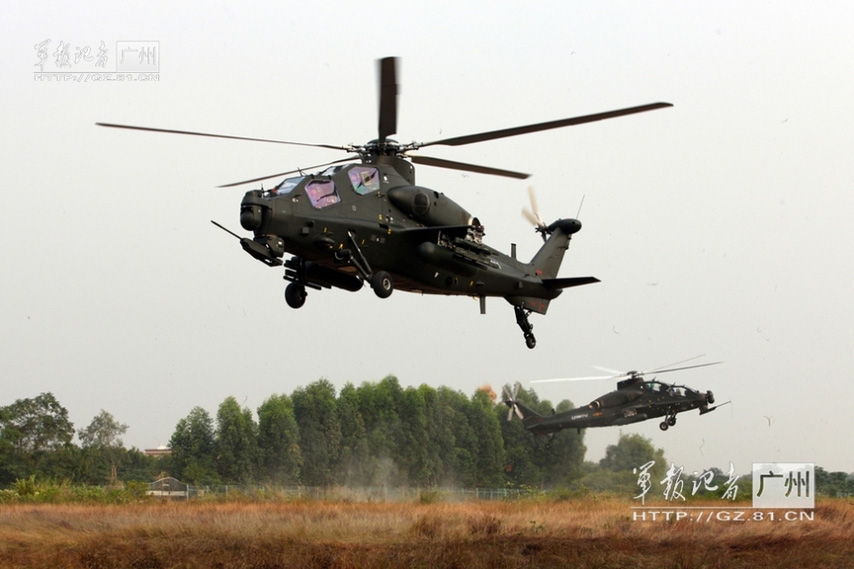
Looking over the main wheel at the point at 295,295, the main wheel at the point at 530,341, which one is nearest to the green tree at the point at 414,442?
the main wheel at the point at 530,341

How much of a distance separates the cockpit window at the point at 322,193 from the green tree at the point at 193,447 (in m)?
18.3

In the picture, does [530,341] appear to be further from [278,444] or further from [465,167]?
[278,444]

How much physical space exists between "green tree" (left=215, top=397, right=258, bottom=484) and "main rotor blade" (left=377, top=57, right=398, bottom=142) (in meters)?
17.1

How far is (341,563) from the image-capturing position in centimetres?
1689

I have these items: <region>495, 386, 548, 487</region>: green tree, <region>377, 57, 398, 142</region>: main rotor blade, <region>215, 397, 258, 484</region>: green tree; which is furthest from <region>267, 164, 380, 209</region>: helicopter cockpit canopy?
<region>495, 386, 548, 487</region>: green tree

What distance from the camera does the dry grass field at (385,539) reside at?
17.1 m

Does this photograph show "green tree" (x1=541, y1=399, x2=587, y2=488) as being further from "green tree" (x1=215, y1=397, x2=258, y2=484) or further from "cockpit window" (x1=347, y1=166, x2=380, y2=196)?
"cockpit window" (x1=347, y1=166, x2=380, y2=196)

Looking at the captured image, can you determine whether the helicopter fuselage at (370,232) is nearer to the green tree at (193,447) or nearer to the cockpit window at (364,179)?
the cockpit window at (364,179)

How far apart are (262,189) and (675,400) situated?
72.2 feet

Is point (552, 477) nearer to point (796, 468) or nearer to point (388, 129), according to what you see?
point (796, 468)

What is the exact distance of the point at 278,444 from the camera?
3438 cm

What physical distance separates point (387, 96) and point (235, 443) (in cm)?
1965

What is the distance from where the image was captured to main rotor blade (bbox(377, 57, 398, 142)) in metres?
17.5

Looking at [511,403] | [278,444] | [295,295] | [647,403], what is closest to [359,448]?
[278,444]
